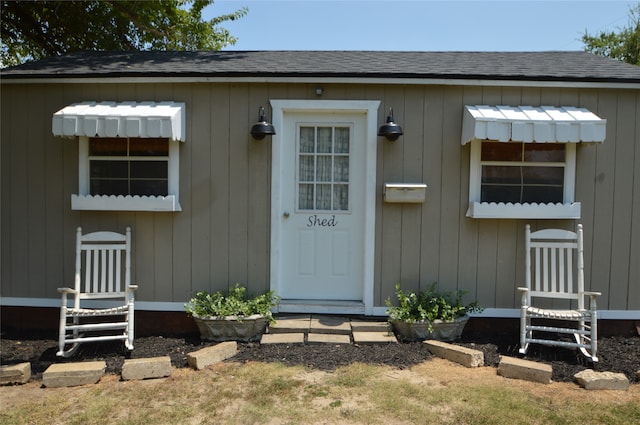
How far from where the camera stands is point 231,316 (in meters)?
3.93

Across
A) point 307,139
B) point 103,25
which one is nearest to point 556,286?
point 307,139

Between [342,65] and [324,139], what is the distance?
862 mm

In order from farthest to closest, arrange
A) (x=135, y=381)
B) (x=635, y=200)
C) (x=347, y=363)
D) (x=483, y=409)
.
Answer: (x=635, y=200) < (x=347, y=363) < (x=135, y=381) < (x=483, y=409)

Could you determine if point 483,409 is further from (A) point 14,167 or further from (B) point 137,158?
(A) point 14,167

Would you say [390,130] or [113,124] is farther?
[390,130]

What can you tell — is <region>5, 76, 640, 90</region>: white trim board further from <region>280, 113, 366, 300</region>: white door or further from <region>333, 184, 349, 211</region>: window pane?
<region>333, 184, 349, 211</region>: window pane

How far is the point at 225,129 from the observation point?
431 centimetres

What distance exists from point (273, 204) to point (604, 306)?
141 inches

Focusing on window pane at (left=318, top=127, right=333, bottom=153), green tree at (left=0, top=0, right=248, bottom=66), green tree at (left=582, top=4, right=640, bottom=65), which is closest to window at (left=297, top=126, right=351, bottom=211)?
window pane at (left=318, top=127, right=333, bottom=153)

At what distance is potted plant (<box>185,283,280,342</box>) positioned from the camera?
3.92 m

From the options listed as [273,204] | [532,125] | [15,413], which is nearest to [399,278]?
[273,204]

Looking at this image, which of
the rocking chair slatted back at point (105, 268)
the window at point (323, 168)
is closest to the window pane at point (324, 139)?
the window at point (323, 168)

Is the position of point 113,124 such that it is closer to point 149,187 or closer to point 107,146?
point 107,146

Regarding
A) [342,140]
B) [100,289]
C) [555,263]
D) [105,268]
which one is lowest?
[100,289]
